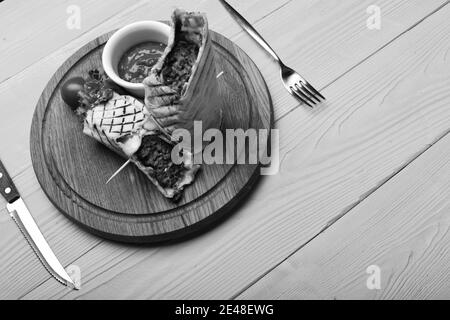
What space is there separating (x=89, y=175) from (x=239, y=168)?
0.24m

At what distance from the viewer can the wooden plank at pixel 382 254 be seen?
83cm

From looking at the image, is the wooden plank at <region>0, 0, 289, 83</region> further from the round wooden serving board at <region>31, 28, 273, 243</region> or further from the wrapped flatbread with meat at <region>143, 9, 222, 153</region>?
the wrapped flatbread with meat at <region>143, 9, 222, 153</region>

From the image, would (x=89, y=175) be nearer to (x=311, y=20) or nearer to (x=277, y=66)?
(x=277, y=66)

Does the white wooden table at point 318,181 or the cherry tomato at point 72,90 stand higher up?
the cherry tomato at point 72,90

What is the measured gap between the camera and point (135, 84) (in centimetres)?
87

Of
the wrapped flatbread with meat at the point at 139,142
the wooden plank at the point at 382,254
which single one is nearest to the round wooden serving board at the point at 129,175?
the wrapped flatbread with meat at the point at 139,142

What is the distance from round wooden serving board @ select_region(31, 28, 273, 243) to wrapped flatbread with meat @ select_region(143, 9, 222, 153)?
0.37 feet

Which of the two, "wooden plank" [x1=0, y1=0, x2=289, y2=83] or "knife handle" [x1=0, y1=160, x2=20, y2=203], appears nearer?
"knife handle" [x1=0, y1=160, x2=20, y2=203]

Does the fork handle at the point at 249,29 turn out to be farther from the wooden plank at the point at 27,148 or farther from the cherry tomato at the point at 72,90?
the cherry tomato at the point at 72,90

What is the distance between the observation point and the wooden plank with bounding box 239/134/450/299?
A: 83cm

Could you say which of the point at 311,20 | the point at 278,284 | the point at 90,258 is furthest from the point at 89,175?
the point at 311,20

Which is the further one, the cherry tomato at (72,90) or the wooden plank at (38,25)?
the wooden plank at (38,25)

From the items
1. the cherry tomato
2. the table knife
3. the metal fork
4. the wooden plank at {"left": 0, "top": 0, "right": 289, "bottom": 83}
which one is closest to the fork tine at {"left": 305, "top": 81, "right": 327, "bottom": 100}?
the metal fork

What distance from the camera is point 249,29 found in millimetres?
1019
